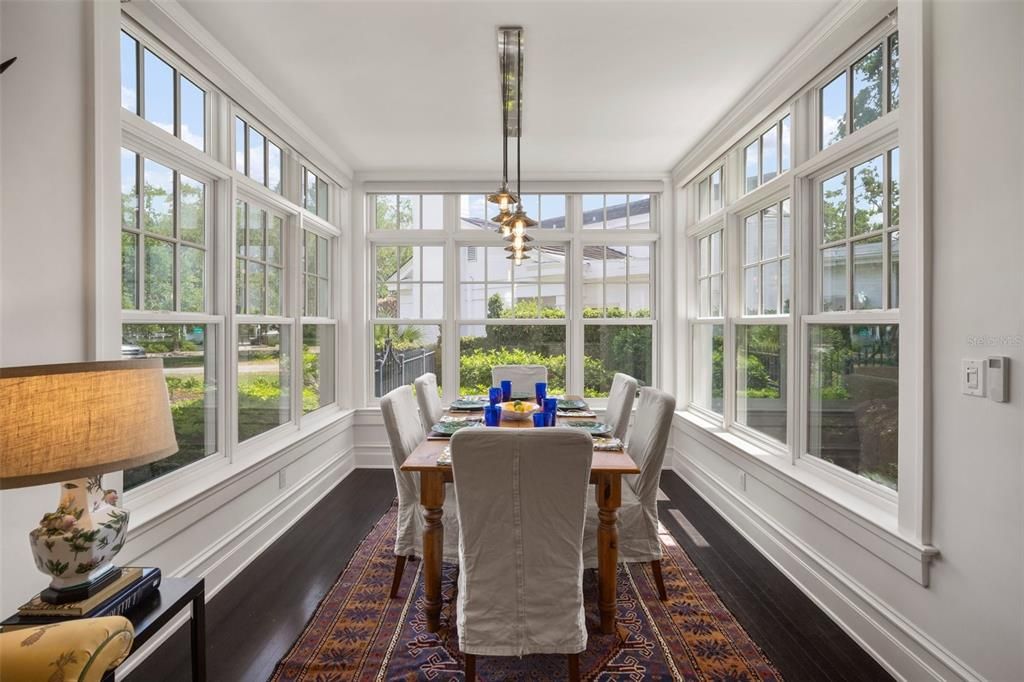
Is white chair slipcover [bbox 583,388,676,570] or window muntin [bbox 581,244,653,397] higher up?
window muntin [bbox 581,244,653,397]

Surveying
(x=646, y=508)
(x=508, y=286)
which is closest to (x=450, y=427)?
(x=646, y=508)

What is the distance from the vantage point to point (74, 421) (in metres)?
1.09

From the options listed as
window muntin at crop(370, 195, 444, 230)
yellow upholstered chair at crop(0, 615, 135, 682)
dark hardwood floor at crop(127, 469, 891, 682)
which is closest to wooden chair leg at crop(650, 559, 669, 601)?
dark hardwood floor at crop(127, 469, 891, 682)

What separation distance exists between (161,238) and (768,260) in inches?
136

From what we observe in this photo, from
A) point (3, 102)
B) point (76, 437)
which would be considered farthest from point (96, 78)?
point (76, 437)

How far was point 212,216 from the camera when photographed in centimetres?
268

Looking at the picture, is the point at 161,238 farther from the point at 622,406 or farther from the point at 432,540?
the point at 622,406

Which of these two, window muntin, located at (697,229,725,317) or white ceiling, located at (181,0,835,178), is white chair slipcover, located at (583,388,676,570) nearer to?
white ceiling, located at (181,0,835,178)

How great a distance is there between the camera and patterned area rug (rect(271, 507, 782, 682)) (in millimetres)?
1848

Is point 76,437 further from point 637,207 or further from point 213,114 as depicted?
point 637,207

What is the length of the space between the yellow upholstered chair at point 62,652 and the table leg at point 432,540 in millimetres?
1140

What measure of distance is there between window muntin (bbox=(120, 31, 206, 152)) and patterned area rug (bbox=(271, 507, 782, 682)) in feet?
7.92

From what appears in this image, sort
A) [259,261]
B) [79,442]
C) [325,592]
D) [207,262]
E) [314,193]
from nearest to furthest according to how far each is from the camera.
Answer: [79,442] → [325,592] → [207,262] → [259,261] → [314,193]

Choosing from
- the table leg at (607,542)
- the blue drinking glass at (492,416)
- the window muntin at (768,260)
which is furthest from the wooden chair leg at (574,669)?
the window muntin at (768,260)
